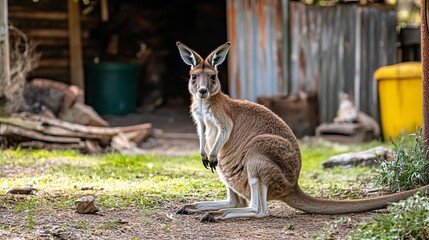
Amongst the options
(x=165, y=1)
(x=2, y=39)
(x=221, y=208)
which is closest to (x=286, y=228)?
(x=221, y=208)

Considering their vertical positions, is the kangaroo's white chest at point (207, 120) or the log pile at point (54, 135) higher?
the kangaroo's white chest at point (207, 120)

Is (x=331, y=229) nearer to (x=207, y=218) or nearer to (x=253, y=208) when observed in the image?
(x=253, y=208)

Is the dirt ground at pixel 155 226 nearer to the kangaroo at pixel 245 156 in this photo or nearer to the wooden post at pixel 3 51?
the kangaroo at pixel 245 156

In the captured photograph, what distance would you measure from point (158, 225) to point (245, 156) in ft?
3.06

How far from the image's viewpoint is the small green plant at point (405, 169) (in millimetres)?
6242

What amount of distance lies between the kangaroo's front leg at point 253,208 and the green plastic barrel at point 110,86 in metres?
10.2

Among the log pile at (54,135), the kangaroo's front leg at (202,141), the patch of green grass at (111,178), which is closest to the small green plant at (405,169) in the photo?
the patch of green grass at (111,178)

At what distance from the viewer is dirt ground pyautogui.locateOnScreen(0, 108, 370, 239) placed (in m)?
4.95

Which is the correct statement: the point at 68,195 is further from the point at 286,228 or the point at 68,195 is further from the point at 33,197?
the point at 286,228

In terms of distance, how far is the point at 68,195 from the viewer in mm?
6355

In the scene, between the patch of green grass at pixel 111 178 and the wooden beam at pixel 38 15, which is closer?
the patch of green grass at pixel 111 178

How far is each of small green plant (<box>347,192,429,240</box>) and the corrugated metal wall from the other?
806 cm

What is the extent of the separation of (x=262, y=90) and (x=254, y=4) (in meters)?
1.61

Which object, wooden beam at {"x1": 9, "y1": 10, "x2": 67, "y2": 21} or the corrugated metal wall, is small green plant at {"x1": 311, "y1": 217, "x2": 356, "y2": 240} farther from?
wooden beam at {"x1": 9, "y1": 10, "x2": 67, "y2": 21}
